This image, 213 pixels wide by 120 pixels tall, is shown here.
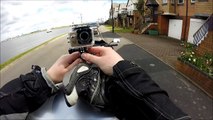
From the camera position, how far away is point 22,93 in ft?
3.56

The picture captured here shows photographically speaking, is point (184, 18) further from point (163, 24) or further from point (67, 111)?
point (67, 111)

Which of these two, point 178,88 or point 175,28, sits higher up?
point 175,28

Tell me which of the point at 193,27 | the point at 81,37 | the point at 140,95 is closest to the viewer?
the point at 140,95

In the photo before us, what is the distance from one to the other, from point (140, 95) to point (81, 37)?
509 millimetres

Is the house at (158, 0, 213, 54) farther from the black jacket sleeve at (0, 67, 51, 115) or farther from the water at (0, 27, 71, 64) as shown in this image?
the black jacket sleeve at (0, 67, 51, 115)

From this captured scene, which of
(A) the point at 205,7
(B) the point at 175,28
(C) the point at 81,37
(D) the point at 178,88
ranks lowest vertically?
(D) the point at 178,88

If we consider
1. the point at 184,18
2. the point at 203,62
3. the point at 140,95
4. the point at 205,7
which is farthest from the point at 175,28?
the point at 140,95

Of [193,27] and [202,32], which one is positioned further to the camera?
[193,27]

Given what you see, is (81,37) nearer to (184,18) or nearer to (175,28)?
(184,18)

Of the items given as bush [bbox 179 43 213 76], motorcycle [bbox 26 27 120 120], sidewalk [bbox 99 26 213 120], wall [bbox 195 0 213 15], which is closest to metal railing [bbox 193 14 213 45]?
sidewalk [bbox 99 26 213 120]

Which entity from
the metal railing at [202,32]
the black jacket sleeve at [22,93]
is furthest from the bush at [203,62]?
the black jacket sleeve at [22,93]

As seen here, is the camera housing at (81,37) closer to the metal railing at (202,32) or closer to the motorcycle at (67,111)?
the motorcycle at (67,111)

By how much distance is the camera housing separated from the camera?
4.01ft

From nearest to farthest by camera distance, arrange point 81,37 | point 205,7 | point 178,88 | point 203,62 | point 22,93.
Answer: point 22,93, point 81,37, point 178,88, point 203,62, point 205,7
